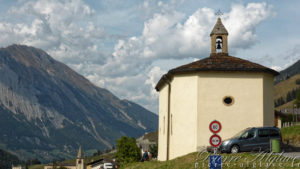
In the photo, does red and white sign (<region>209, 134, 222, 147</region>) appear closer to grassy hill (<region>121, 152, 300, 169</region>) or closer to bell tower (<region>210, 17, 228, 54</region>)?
grassy hill (<region>121, 152, 300, 169</region>)

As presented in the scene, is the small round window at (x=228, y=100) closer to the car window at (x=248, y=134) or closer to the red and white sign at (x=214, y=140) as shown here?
the car window at (x=248, y=134)

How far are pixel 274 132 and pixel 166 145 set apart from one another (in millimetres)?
10877

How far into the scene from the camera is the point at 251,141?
22953mm

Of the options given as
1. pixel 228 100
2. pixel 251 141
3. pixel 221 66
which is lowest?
pixel 251 141

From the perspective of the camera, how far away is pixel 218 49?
101ft

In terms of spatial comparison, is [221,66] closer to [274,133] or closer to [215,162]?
[274,133]

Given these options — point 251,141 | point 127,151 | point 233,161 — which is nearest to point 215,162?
point 233,161

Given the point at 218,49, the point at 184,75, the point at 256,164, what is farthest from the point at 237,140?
the point at 218,49

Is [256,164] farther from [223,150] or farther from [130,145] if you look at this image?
[130,145]

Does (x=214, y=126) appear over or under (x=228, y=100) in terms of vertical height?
under

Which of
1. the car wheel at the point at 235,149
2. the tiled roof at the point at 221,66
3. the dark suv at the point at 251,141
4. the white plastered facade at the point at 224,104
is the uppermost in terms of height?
the tiled roof at the point at 221,66

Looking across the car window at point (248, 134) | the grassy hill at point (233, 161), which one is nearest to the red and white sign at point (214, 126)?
the grassy hill at point (233, 161)

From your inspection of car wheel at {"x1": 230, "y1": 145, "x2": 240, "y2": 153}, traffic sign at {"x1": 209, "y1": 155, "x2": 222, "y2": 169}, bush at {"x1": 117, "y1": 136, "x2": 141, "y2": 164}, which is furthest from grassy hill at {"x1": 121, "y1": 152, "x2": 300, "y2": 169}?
bush at {"x1": 117, "y1": 136, "x2": 141, "y2": 164}

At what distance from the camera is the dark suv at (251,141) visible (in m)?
22.7
